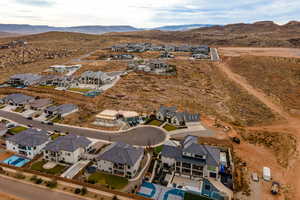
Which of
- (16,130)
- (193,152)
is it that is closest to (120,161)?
(193,152)

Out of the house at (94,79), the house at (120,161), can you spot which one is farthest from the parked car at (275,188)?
the house at (94,79)

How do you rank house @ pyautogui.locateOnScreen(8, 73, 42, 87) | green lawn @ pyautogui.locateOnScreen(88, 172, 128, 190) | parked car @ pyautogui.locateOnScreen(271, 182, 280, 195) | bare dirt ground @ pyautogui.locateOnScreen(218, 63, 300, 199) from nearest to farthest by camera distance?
parked car @ pyautogui.locateOnScreen(271, 182, 280, 195), green lawn @ pyautogui.locateOnScreen(88, 172, 128, 190), bare dirt ground @ pyautogui.locateOnScreen(218, 63, 300, 199), house @ pyautogui.locateOnScreen(8, 73, 42, 87)

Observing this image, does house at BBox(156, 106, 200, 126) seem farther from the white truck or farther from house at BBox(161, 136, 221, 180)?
the white truck

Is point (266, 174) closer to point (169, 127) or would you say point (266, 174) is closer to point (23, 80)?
point (169, 127)

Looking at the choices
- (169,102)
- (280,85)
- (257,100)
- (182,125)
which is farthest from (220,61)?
(182,125)

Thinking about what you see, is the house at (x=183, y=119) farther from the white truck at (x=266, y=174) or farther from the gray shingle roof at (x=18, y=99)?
the gray shingle roof at (x=18, y=99)

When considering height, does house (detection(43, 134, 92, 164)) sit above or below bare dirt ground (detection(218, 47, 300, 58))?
below

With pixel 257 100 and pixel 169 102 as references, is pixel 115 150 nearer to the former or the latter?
pixel 169 102

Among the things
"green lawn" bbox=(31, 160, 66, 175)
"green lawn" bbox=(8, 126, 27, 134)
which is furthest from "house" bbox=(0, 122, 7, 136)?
"green lawn" bbox=(31, 160, 66, 175)

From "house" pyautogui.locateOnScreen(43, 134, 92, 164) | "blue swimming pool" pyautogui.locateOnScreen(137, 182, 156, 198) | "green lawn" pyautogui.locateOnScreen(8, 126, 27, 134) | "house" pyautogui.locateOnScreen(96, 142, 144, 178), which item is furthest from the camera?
"green lawn" pyautogui.locateOnScreen(8, 126, 27, 134)
